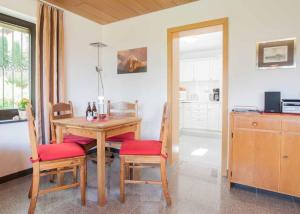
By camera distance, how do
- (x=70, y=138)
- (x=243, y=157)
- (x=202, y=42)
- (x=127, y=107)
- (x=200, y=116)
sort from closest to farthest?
(x=243, y=157) → (x=70, y=138) → (x=127, y=107) → (x=202, y=42) → (x=200, y=116)

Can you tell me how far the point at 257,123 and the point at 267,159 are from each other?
38cm

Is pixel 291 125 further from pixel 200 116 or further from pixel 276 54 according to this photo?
pixel 200 116

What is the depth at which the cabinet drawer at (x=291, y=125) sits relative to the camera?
74.7 inches

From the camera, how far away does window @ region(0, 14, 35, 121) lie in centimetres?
250

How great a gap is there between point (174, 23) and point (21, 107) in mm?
2476

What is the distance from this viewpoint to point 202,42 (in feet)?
15.4

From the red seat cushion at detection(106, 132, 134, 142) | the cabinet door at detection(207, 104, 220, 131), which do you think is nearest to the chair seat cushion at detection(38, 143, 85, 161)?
the red seat cushion at detection(106, 132, 134, 142)

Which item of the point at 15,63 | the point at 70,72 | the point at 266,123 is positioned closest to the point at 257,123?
the point at 266,123

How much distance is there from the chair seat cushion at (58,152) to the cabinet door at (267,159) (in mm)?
1823

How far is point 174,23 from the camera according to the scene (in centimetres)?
297

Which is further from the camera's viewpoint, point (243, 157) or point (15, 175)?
point (15, 175)

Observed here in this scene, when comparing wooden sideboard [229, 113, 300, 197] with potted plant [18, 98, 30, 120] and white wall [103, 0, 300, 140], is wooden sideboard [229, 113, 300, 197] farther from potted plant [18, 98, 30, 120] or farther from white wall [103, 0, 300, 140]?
potted plant [18, 98, 30, 120]

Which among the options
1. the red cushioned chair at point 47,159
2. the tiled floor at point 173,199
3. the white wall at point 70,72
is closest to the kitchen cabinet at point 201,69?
the white wall at point 70,72

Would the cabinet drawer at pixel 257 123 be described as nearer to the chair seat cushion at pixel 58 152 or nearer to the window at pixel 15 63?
the chair seat cushion at pixel 58 152
